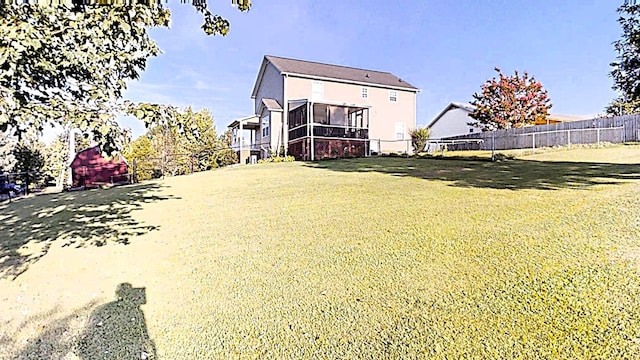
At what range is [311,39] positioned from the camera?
27.4 meters

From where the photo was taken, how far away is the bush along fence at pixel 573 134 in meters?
22.6

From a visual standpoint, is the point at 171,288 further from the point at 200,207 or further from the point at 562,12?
the point at 562,12

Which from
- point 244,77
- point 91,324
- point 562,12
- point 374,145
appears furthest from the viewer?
point 244,77

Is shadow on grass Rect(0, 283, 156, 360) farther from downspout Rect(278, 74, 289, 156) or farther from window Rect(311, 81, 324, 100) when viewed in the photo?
window Rect(311, 81, 324, 100)

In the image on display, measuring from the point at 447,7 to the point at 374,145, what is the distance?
9.65 meters

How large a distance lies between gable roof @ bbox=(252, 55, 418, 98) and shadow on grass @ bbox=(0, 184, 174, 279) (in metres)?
16.7

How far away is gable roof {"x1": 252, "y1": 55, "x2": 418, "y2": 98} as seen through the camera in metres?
26.4

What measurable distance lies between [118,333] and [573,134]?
27629mm

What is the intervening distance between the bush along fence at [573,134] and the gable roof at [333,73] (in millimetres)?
6506

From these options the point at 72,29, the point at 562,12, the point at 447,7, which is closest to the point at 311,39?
the point at 447,7

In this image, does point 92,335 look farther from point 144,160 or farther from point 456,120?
point 456,120

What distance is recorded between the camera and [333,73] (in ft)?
92.0

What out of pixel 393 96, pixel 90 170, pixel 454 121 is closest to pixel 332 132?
pixel 393 96

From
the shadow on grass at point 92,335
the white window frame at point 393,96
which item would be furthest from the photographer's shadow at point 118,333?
the white window frame at point 393,96
